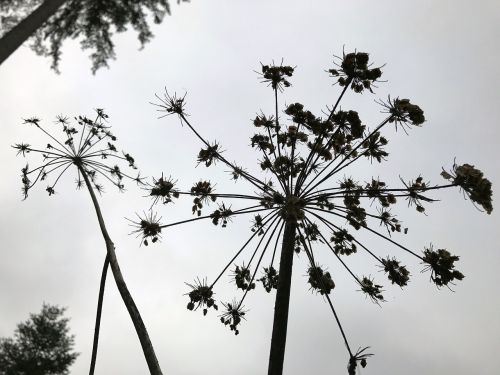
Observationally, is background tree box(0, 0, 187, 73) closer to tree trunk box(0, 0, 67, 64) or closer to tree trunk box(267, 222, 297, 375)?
tree trunk box(0, 0, 67, 64)

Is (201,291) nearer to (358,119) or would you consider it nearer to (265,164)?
(265,164)

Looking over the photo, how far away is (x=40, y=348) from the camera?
83.3 ft

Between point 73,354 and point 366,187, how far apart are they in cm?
2699

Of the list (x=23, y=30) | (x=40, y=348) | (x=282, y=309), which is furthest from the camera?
(x=40, y=348)

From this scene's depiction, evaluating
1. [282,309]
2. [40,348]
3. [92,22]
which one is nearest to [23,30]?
[92,22]

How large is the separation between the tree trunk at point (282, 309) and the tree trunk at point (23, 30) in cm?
471

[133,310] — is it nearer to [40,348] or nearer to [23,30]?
[23,30]

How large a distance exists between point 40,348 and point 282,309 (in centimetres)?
2706

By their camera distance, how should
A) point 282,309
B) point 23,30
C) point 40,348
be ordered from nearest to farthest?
point 23,30
point 282,309
point 40,348

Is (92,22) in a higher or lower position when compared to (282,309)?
higher

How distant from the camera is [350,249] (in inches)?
324

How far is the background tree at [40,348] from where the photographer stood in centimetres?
2372

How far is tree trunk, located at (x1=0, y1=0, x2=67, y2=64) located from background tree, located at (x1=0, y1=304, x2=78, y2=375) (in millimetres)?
26081

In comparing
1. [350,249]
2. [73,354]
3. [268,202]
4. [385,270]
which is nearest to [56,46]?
[268,202]
